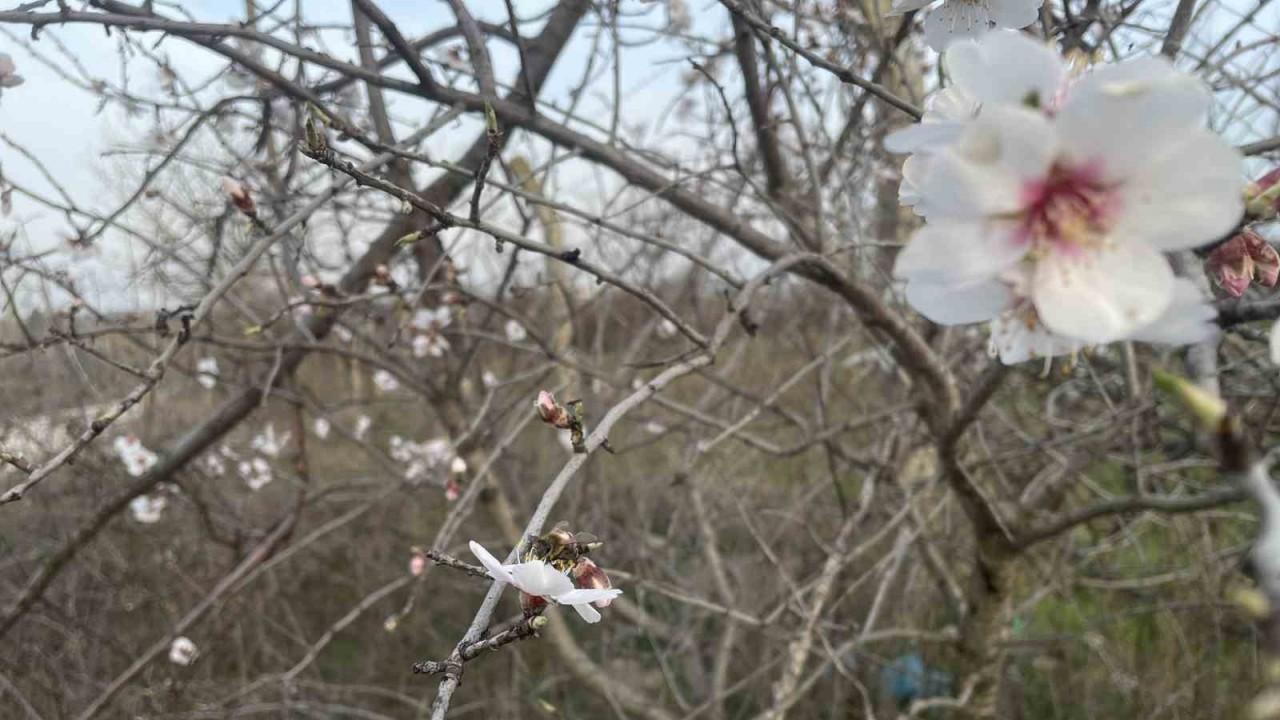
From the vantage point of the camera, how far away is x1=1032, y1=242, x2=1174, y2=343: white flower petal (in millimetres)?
562

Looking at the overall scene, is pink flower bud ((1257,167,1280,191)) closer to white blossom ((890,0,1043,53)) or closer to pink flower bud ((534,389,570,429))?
white blossom ((890,0,1043,53))

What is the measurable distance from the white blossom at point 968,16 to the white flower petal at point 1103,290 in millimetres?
410

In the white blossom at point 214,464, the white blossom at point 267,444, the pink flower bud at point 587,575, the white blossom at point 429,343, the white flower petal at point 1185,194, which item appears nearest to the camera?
the white flower petal at point 1185,194

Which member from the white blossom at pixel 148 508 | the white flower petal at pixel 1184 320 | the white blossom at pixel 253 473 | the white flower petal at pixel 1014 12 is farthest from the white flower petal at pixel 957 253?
the white blossom at pixel 148 508

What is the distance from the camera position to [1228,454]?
0.38m

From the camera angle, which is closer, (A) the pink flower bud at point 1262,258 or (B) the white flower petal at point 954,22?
(A) the pink flower bud at point 1262,258

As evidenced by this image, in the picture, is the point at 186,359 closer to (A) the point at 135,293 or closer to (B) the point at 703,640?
(A) the point at 135,293

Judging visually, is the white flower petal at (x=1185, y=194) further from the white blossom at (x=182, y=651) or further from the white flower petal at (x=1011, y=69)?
the white blossom at (x=182, y=651)

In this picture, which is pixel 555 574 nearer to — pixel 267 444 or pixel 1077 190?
pixel 1077 190

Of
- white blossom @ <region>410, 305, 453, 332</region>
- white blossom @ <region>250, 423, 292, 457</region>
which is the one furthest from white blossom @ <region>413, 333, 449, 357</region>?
white blossom @ <region>250, 423, 292, 457</region>

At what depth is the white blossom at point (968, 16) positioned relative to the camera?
3.10 ft

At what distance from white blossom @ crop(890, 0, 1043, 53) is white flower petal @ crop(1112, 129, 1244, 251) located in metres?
0.39

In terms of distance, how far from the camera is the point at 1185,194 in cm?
56

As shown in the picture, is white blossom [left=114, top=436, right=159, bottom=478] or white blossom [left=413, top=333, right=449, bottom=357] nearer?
white blossom [left=413, top=333, right=449, bottom=357]
